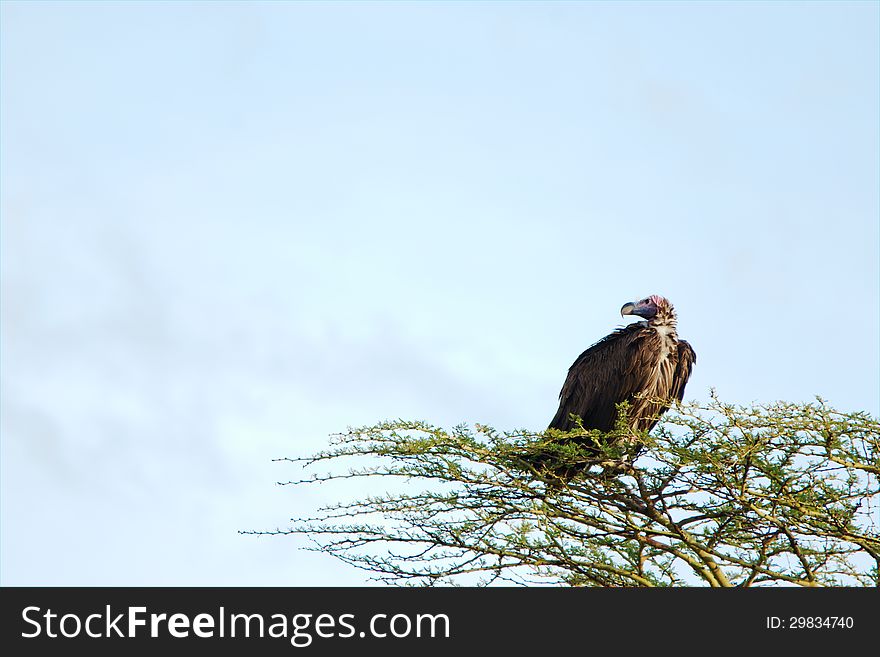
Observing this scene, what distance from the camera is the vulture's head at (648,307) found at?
10812 mm

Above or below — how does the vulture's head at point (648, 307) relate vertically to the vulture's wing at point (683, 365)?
above

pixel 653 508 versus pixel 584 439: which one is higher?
pixel 584 439

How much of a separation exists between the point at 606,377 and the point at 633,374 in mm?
257

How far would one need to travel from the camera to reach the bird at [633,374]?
1038 cm

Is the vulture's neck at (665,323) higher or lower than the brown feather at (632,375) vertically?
higher

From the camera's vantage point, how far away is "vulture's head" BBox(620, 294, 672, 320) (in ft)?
35.5

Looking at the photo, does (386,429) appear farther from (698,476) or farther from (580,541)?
(698,476)

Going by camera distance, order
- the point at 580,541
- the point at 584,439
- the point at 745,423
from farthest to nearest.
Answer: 1. the point at 584,439
2. the point at 580,541
3. the point at 745,423

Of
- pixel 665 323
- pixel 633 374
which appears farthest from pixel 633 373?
pixel 665 323

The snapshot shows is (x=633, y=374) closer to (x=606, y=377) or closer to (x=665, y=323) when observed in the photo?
(x=606, y=377)

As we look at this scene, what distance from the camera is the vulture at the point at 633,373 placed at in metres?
10.4
